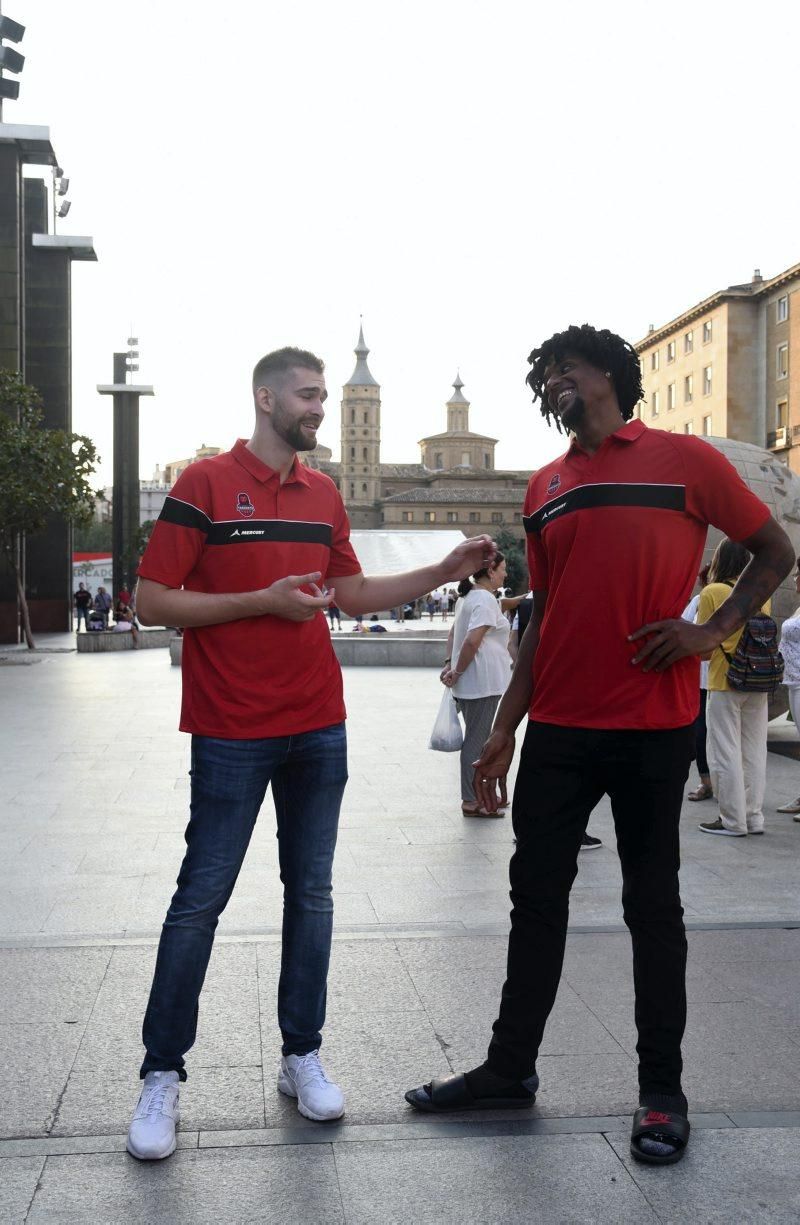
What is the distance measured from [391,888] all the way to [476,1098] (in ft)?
8.38

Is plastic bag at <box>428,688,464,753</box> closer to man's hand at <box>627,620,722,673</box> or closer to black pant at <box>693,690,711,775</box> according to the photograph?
black pant at <box>693,690,711,775</box>

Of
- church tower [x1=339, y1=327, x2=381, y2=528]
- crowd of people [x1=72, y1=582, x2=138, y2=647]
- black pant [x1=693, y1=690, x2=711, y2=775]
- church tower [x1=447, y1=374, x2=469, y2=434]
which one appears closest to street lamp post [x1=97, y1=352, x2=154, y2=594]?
crowd of people [x1=72, y1=582, x2=138, y2=647]

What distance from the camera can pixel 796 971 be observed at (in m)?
4.26

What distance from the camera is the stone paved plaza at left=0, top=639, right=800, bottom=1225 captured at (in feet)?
8.92

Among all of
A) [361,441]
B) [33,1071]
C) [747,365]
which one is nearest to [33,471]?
[33,1071]

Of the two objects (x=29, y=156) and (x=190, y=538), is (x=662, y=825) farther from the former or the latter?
(x=29, y=156)

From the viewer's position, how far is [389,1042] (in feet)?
11.9

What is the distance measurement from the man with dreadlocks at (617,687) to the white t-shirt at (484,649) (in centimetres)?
424

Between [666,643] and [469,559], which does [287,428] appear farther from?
[666,643]

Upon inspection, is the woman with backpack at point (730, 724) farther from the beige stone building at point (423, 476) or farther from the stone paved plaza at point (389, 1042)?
the beige stone building at point (423, 476)

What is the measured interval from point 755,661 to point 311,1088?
4421mm

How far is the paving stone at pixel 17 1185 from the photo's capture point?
8.48 feet

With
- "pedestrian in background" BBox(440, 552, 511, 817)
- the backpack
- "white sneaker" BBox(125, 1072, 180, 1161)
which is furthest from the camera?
"pedestrian in background" BBox(440, 552, 511, 817)

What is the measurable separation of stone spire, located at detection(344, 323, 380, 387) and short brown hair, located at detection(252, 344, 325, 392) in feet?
517
